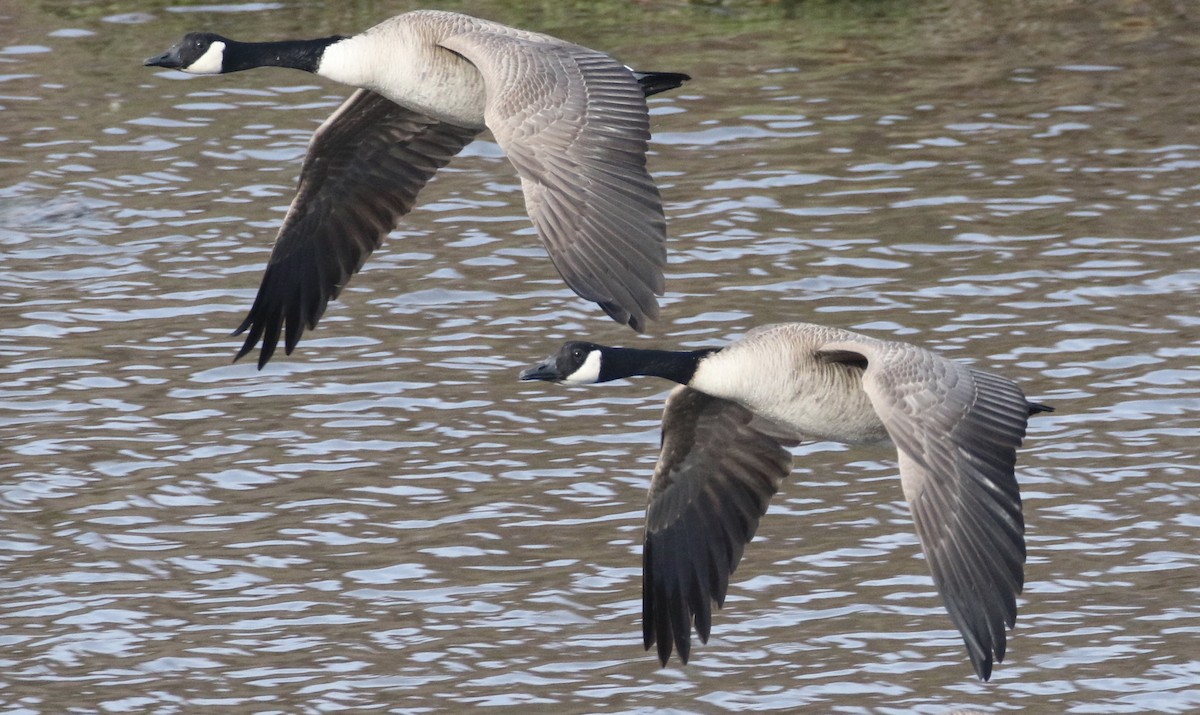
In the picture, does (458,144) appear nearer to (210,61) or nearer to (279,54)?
(279,54)

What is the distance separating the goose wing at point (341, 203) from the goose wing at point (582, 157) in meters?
1.20

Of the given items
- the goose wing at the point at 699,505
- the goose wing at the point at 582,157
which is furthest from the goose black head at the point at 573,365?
the goose wing at the point at 582,157

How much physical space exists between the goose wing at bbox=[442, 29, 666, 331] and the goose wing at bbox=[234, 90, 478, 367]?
3.93ft

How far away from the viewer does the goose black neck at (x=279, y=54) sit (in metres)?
9.69

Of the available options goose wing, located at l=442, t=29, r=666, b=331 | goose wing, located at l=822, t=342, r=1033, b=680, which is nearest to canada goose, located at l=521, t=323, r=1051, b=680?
goose wing, located at l=822, t=342, r=1033, b=680

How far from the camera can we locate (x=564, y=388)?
12.5 m

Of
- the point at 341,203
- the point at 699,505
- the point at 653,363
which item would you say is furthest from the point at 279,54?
the point at 699,505

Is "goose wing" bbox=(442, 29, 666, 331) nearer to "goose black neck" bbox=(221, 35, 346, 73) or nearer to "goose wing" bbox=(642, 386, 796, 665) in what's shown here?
"goose black neck" bbox=(221, 35, 346, 73)

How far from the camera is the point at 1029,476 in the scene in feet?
35.8

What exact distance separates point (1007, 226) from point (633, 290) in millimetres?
6996

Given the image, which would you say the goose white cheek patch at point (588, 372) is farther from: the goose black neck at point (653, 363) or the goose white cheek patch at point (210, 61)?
the goose white cheek patch at point (210, 61)

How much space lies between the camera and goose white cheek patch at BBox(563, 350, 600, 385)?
28.4 ft

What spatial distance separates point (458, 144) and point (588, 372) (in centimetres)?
244

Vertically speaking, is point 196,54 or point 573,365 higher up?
point 196,54
